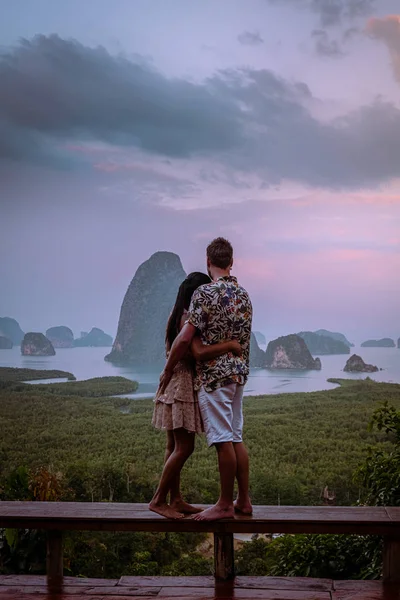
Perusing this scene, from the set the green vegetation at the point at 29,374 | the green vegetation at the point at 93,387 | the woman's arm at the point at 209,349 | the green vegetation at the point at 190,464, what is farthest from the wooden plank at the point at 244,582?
the green vegetation at the point at 29,374

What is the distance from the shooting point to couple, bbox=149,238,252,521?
2135 millimetres

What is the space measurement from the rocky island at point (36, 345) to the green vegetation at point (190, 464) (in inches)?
59.2

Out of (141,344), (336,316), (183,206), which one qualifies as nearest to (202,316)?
(183,206)

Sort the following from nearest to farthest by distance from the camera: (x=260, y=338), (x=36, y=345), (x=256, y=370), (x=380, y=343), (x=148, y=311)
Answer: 1. (x=380, y=343)
2. (x=36, y=345)
3. (x=256, y=370)
4. (x=260, y=338)
5. (x=148, y=311)

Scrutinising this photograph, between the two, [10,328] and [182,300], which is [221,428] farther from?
[10,328]

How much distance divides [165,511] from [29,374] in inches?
415

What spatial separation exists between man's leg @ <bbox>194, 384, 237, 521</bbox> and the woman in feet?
0.18

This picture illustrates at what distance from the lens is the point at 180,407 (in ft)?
7.13

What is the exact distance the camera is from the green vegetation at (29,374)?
11852 millimetres

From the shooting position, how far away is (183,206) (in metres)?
11.8

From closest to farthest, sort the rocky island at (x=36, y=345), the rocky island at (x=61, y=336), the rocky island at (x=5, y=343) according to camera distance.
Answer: the rocky island at (x=5, y=343)
the rocky island at (x=36, y=345)
the rocky island at (x=61, y=336)

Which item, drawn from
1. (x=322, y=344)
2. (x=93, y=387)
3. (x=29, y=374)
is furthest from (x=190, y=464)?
(x=322, y=344)

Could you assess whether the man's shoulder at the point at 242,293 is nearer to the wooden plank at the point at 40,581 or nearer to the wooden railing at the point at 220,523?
the wooden railing at the point at 220,523

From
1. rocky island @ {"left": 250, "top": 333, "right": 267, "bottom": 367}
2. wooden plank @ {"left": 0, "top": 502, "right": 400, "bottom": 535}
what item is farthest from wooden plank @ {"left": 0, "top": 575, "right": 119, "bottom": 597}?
rocky island @ {"left": 250, "top": 333, "right": 267, "bottom": 367}
